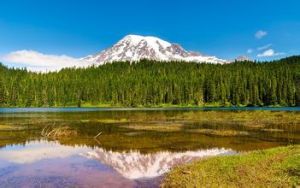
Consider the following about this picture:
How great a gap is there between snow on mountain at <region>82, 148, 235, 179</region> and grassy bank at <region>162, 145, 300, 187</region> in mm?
3082

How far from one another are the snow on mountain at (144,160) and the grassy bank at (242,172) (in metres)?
3.08

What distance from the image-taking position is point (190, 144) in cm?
4356

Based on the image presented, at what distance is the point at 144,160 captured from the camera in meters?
33.3

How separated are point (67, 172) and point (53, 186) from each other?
463cm

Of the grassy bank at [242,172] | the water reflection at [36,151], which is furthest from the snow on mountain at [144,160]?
the grassy bank at [242,172]

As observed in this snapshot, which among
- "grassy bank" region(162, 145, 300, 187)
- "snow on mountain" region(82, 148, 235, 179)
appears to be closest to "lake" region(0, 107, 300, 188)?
"snow on mountain" region(82, 148, 235, 179)

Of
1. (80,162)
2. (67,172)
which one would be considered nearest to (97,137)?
(80,162)

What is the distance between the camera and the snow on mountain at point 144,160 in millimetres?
28453

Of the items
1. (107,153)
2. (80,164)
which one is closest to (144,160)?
(107,153)

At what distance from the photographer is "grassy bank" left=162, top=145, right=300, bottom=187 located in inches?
842

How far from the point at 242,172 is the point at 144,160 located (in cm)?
1167

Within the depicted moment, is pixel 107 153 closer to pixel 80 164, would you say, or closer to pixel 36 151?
pixel 80 164

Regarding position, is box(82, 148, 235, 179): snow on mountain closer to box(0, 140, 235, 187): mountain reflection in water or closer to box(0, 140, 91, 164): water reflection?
box(0, 140, 235, 187): mountain reflection in water

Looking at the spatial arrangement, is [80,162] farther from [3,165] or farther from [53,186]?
[53,186]
